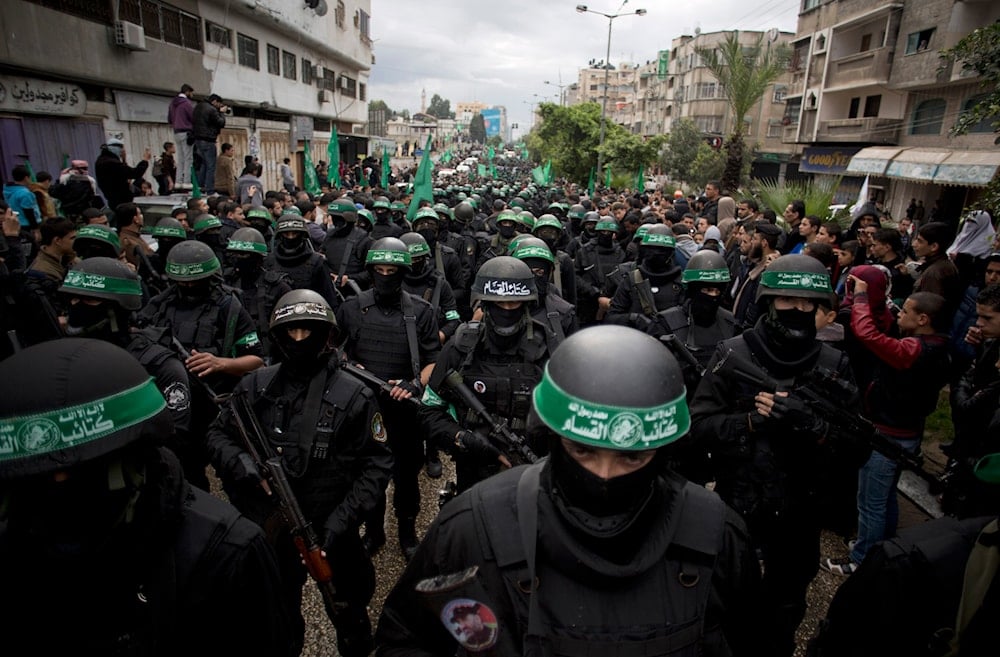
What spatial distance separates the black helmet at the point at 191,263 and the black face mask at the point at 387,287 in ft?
4.17

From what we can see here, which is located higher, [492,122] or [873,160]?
[492,122]

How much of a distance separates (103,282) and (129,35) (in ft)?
50.9

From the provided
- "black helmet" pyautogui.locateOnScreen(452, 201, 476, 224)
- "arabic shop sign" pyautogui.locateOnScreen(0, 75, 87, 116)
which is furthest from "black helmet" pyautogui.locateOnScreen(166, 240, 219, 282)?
"arabic shop sign" pyautogui.locateOnScreen(0, 75, 87, 116)

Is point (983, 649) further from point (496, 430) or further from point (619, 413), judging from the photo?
point (496, 430)

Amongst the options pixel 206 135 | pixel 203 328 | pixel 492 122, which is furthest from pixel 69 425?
pixel 492 122

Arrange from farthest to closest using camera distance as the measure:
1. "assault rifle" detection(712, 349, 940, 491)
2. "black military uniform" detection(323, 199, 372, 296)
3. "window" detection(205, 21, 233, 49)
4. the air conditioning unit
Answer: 1. "window" detection(205, 21, 233, 49)
2. the air conditioning unit
3. "black military uniform" detection(323, 199, 372, 296)
4. "assault rifle" detection(712, 349, 940, 491)

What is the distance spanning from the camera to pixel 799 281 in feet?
11.4

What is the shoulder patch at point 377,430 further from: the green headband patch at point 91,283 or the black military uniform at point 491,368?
the green headband patch at point 91,283

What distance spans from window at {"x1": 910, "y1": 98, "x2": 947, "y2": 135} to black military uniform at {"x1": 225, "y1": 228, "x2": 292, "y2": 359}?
25.6m

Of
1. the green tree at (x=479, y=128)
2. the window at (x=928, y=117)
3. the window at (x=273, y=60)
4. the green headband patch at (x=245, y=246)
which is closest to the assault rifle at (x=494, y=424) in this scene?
the green headband patch at (x=245, y=246)

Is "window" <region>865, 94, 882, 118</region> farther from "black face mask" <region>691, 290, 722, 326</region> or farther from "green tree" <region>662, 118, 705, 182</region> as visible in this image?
"black face mask" <region>691, 290, 722, 326</region>

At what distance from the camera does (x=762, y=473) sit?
11.2 ft

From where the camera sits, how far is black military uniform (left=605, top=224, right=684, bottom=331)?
20.3ft

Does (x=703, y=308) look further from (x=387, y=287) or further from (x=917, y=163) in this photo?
(x=917, y=163)
